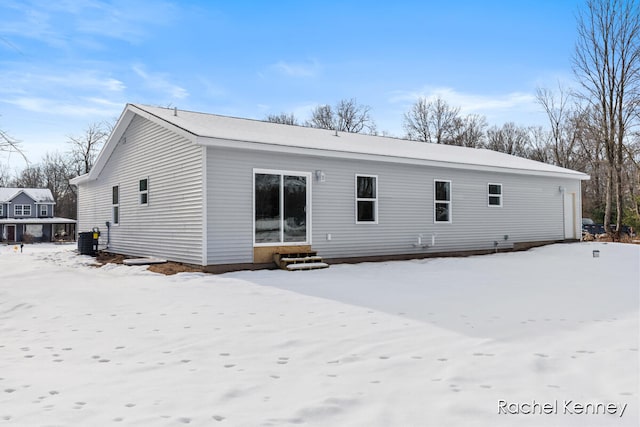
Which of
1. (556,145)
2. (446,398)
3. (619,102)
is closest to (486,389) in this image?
(446,398)

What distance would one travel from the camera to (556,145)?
3556 cm

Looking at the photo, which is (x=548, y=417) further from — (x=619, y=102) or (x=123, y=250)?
(x=619, y=102)

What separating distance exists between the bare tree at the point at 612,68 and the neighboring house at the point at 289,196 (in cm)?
745

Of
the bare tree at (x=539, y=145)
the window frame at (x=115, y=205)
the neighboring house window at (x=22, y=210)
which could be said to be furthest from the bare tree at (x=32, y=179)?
the bare tree at (x=539, y=145)

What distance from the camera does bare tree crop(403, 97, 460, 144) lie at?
38094mm

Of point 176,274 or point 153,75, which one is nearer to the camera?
point 176,274

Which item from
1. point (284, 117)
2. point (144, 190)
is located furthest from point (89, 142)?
point (144, 190)

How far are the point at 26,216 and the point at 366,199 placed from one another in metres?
41.2

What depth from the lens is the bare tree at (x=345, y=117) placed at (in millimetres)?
39062

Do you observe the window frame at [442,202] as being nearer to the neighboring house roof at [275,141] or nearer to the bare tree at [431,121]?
the neighboring house roof at [275,141]

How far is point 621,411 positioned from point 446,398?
108cm

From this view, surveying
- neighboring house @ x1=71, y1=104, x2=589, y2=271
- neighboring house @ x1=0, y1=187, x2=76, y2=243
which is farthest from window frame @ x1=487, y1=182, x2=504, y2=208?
neighboring house @ x1=0, y1=187, x2=76, y2=243

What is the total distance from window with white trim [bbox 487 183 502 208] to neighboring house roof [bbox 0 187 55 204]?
41808 millimetres

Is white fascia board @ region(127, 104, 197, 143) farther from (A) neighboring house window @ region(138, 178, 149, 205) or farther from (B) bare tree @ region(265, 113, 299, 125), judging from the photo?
(B) bare tree @ region(265, 113, 299, 125)
